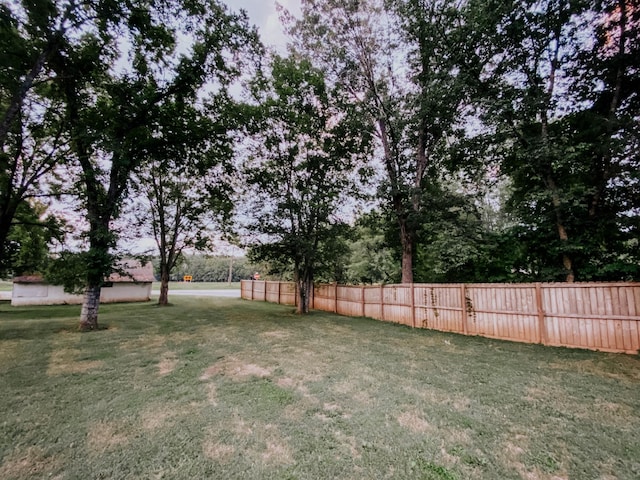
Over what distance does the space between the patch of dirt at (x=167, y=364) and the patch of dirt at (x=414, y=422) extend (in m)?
3.89

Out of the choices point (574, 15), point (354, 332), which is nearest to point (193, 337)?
point (354, 332)

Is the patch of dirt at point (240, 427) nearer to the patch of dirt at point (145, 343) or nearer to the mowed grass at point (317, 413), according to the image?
the mowed grass at point (317, 413)

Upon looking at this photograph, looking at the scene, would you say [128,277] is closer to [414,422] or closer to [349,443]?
[349,443]

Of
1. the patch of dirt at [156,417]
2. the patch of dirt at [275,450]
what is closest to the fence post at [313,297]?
the patch of dirt at [156,417]

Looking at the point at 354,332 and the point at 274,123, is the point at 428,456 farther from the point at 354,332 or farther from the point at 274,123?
the point at 274,123

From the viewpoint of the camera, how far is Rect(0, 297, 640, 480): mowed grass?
2.35 m

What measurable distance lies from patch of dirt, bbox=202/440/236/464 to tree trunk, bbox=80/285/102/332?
7979 millimetres

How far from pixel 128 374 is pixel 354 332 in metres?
5.71

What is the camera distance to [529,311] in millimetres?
6609

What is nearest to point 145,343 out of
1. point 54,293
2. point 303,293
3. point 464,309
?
point 303,293

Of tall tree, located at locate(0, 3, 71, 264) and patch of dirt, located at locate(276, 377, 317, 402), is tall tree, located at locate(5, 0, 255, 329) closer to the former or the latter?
tall tree, located at locate(0, 3, 71, 264)

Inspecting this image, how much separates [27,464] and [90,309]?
759 centimetres

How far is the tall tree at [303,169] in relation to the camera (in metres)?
11.8

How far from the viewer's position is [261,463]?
237 centimetres
